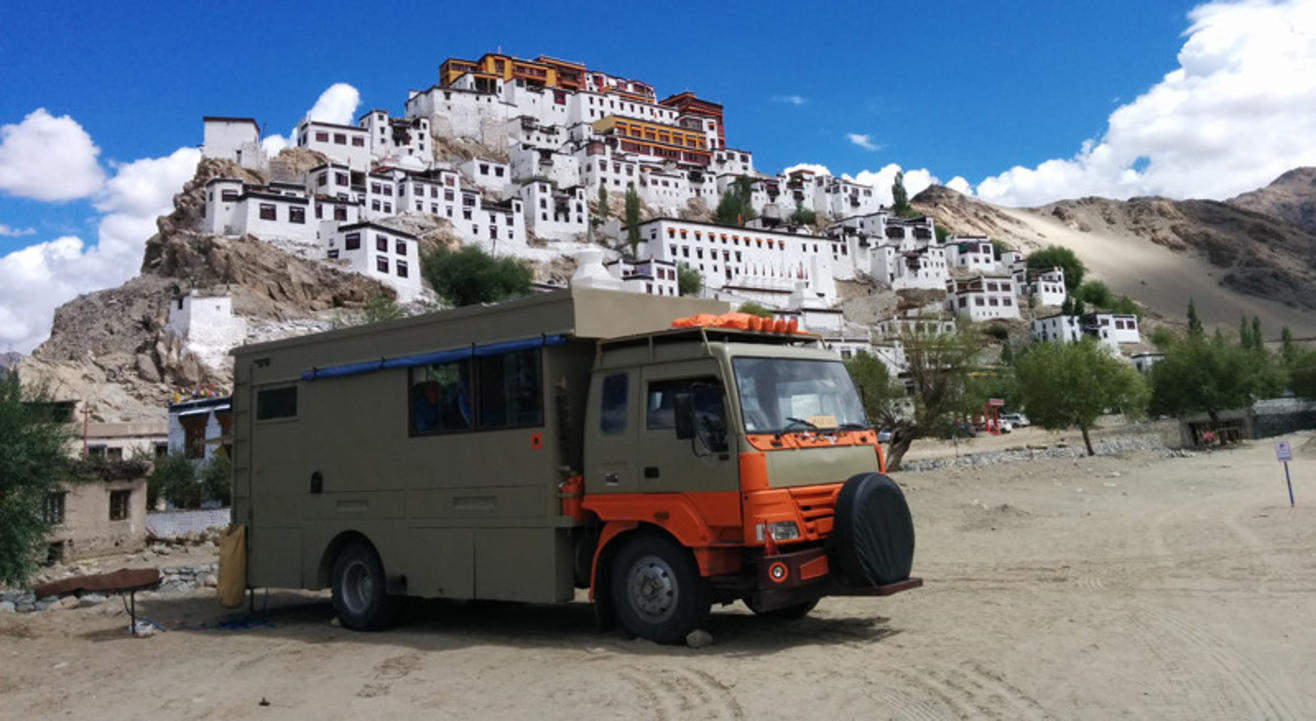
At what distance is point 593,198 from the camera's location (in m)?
111

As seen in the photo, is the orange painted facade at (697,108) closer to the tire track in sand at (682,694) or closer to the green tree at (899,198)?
the green tree at (899,198)

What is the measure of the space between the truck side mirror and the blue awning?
1.59 metres

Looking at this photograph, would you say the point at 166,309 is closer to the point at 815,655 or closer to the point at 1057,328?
the point at 815,655

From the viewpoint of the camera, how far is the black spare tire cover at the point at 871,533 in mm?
7977

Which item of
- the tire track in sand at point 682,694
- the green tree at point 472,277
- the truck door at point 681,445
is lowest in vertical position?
the tire track in sand at point 682,694

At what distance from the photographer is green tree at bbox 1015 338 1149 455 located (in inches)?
1671

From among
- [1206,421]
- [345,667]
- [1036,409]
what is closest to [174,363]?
[1036,409]

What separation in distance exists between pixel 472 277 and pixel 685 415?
7291 cm

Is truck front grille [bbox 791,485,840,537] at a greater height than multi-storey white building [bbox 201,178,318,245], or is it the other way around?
multi-storey white building [bbox 201,178,318,245]

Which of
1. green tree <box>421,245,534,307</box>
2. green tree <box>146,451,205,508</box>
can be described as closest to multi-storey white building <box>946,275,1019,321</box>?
green tree <box>421,245,534,307</box>

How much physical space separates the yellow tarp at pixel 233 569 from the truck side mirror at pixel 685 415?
296 inches

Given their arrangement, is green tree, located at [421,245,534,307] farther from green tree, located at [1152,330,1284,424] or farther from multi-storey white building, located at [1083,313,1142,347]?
multi-storey white building, located at [1083,313,1142,347]

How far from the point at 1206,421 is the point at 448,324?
57.2 metres

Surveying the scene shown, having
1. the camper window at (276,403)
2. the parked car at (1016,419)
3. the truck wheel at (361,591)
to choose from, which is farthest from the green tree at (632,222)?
the truck wheel at (361,591)
